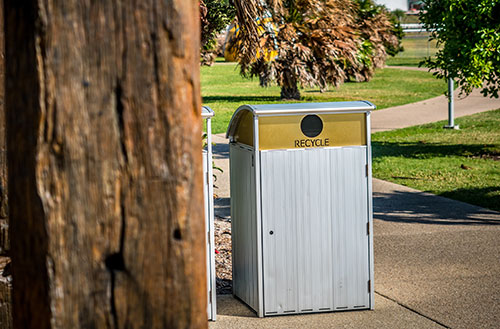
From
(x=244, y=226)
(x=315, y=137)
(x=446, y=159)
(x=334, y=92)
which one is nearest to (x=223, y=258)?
(x=244, y=226)

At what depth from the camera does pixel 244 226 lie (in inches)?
233

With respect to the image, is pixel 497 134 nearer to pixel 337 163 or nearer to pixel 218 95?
pixel 337 163

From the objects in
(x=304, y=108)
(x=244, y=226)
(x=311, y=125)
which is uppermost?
(x=304, y=108)

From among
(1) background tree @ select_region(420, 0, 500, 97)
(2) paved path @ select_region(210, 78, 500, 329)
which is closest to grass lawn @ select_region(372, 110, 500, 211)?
(2) paved path @ select_region(210, 78, 500, 329)

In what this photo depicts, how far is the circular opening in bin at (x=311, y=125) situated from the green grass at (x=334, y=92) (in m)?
12.4

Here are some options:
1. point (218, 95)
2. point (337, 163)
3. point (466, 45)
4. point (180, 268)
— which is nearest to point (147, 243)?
point (180, 268)

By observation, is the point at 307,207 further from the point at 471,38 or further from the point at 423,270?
the point at 471,38

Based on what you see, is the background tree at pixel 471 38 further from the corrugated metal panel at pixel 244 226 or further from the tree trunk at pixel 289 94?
the tree trunk at pixel 289 94

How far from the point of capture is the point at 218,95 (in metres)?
29.1

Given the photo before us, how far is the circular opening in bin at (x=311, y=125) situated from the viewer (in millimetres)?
5715

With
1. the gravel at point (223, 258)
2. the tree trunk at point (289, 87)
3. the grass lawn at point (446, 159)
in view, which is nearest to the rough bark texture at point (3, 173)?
the gravel at point (223, 258)

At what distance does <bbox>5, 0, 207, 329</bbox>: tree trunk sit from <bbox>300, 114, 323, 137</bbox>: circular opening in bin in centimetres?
424

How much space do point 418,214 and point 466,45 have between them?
3763 millimetres

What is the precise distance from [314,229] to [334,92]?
79.5ft
